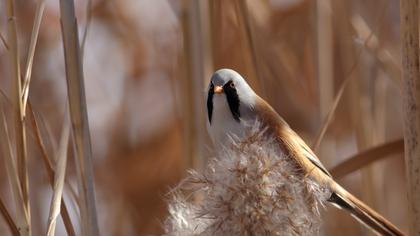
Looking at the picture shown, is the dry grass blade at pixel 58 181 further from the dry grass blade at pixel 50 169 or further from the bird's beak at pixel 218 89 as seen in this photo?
the bird's beak at pixel 218 89

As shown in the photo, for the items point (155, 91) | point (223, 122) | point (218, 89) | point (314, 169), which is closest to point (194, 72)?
point (218, 89)

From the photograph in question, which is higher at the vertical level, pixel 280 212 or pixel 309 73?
pixel 280 212

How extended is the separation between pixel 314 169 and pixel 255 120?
0.23 m

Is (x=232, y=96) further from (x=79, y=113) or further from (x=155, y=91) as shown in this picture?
(x=155, y=91)

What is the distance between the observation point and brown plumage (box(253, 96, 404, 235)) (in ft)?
6.16

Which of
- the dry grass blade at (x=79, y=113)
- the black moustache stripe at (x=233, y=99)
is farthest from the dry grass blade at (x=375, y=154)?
the dry grass blade at (x=79, y=113)

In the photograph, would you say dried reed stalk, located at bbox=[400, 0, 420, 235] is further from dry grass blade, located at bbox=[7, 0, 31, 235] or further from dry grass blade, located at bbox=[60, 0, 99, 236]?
dry grass blade, located at bbox=[7, 0, 31, 235]

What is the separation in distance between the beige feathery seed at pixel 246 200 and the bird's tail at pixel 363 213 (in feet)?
1.15

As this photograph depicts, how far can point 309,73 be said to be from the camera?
318cm

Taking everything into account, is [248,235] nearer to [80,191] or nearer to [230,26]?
[80,191]

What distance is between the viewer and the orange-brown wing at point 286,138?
80.7 inches

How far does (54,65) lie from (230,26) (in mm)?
Answer: 795

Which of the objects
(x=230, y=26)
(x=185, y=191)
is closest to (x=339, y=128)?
(x=230, y=26)

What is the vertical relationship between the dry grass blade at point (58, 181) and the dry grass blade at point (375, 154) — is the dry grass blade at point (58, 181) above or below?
above
